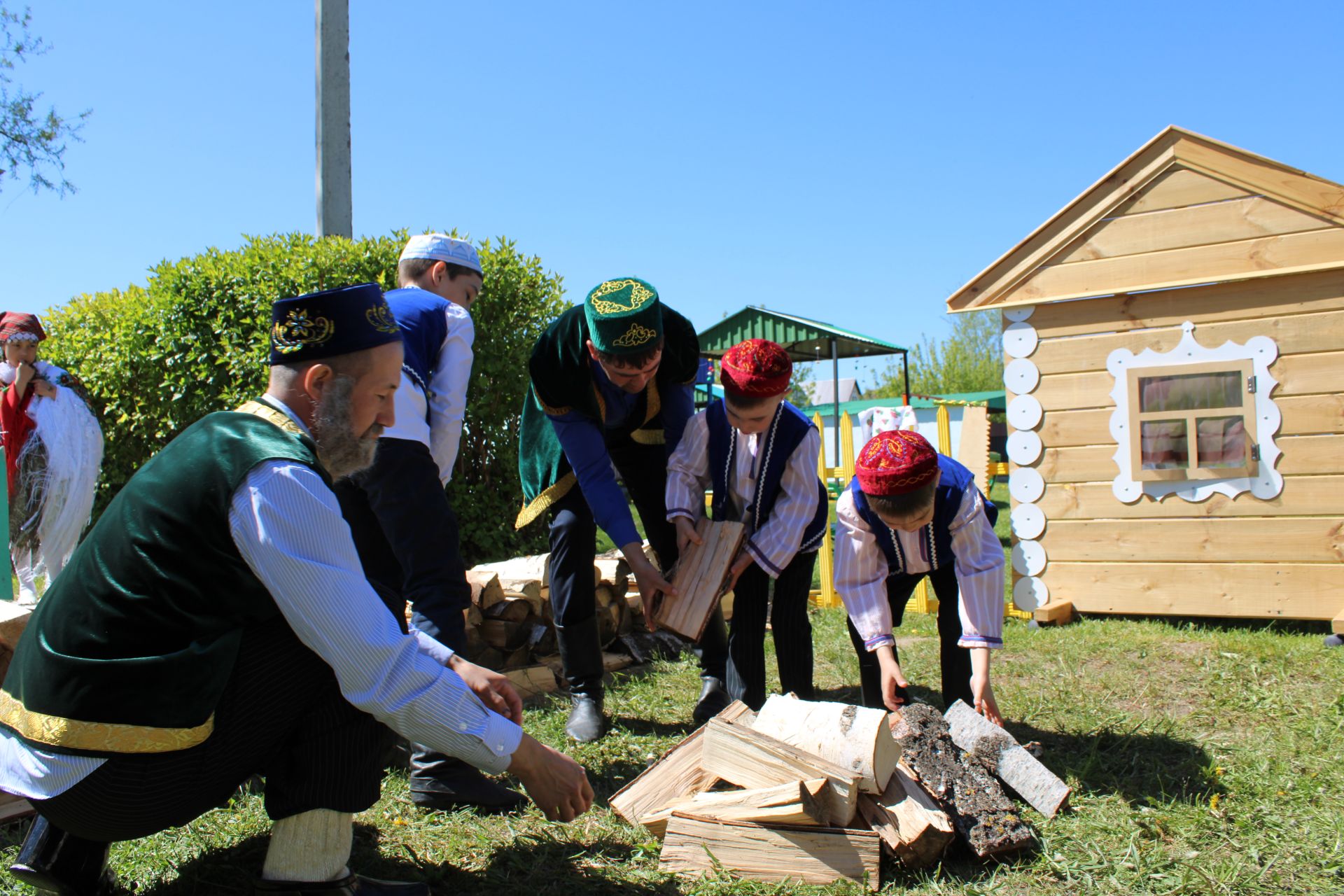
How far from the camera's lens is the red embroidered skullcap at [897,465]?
285cm

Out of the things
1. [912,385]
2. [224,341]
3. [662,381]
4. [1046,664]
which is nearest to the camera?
[662,381]

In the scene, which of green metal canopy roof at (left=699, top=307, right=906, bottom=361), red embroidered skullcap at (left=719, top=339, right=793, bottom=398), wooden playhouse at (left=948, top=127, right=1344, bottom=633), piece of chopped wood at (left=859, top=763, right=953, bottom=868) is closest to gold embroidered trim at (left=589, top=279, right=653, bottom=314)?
red embroidered skullcap at (left=719, top=339, right=793, bottom=398)

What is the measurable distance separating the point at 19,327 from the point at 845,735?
5.49 meters

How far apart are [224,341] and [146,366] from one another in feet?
3.53

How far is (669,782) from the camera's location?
257cm

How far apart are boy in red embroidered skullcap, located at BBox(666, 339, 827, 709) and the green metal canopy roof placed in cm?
978

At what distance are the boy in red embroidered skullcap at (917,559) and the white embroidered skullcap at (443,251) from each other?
5.15ft

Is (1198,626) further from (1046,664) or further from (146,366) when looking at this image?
(146,366)

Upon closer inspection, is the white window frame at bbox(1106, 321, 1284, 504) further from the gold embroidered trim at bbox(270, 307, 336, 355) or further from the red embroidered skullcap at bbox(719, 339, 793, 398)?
the gold embroidered trim at bbox(270, 307, 336, 355)

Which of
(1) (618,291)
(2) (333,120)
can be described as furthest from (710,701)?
(2) (333,120)

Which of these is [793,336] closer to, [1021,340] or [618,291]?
[1021,340]

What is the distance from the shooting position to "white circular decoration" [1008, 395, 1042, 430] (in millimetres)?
5664

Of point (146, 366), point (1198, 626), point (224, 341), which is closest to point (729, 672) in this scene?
point (1198, 626)

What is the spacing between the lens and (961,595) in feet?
10.1
